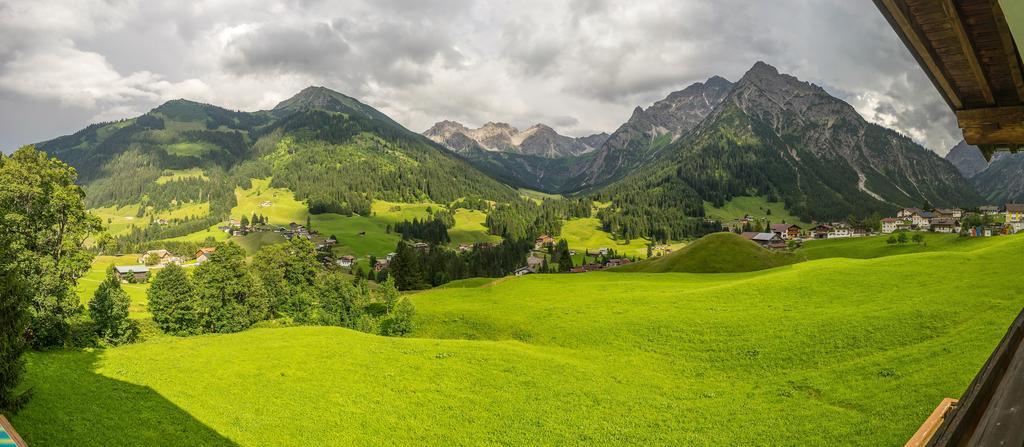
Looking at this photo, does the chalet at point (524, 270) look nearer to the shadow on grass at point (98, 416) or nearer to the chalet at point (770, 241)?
the chalet at point (770, 241)

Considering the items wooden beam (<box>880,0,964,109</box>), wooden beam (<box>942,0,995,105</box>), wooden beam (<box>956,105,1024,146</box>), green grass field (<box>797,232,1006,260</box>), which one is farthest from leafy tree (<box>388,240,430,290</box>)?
wooden beam (<box>942,0,995,105</box>)

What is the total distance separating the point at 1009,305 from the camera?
33781mm

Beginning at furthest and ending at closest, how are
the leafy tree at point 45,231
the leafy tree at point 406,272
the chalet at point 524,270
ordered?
the chalet at point 524,270 < the leafy tree at point 406,272 < the leafy tree at point 45,231

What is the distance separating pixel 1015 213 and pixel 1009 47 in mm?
273397

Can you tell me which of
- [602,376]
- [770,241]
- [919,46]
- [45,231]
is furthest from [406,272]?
[770,241]

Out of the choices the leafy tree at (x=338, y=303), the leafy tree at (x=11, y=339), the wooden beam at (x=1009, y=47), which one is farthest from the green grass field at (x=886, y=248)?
the leafy tree at (x=11, y=339)

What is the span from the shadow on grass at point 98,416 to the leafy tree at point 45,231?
18.1ft

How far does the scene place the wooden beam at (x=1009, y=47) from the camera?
633 cm

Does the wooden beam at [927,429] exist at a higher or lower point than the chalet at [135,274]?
higher

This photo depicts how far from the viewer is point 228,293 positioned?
6619 centimetres

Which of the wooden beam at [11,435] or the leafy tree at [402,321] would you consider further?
the leafy tree at [402,321]

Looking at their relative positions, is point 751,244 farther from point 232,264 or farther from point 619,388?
point 232,264

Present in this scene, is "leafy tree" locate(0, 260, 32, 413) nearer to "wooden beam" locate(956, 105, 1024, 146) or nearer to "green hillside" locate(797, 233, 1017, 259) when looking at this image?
"wooden beam" locate(956, 105, 1024, 146)

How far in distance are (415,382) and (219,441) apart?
12.0 meters
